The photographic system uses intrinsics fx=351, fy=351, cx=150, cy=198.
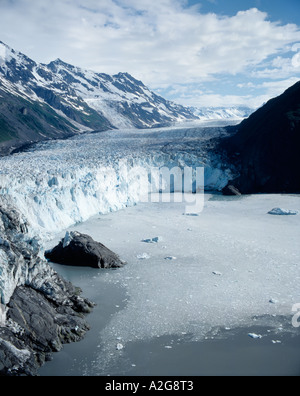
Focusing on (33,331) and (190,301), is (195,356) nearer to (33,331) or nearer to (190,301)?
(190,301)

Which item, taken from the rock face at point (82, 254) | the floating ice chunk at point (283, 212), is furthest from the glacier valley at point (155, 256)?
the floating ice chunk at point (283, 212)

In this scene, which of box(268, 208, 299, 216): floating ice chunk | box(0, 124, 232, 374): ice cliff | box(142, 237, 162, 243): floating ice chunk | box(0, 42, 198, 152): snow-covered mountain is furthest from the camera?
box(0, 42, 198, 152): snow-covered mountain

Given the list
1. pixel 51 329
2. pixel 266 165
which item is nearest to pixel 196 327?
pixel 51 329

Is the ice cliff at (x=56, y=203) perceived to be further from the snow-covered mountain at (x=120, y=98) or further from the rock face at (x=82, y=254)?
the snow-covered mountain at (x=120, y=98)

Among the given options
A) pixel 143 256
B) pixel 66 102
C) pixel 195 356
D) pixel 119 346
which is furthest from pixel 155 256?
pixel 66 102

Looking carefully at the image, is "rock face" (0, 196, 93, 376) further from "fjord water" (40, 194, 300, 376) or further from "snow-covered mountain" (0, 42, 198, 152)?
"snow-covered mountain" (0, 42, 198, 152)

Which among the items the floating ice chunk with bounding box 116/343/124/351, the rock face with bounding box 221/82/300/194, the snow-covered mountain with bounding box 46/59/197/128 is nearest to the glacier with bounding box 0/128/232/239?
the rock face with bounding box 221/82/300/194

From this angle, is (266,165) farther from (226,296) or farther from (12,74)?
(12,74)
